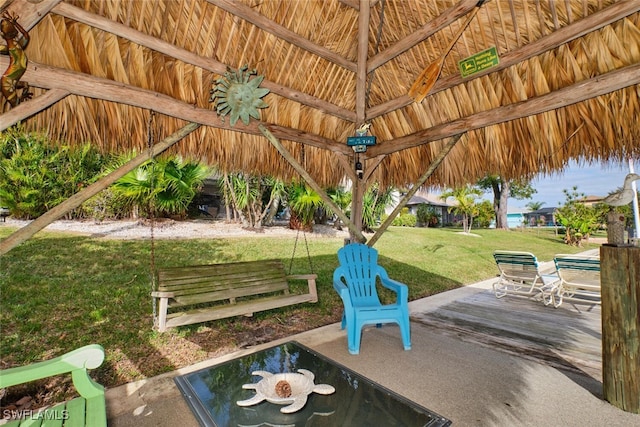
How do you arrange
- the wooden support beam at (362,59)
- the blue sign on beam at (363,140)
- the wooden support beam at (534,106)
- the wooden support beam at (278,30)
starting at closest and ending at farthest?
the wooden support beam at (534,106) → the wooden support beam at (278,30) → the wooden support beam at (362,59) → the blue sign on beam at (363,140)

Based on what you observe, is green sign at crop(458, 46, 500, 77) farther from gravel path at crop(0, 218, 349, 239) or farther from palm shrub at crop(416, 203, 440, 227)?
palm shrub at crop(416, 203, 440, 227)

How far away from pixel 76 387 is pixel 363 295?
111 inches

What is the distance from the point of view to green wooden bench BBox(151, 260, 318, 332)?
3086mm

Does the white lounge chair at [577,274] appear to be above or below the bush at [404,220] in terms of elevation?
below

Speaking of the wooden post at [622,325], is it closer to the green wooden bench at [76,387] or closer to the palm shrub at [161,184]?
the green wooden bench at [76,387]

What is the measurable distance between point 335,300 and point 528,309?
3.03 metres

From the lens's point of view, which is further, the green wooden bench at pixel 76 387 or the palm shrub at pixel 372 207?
the palm shrub at pixel 372 207

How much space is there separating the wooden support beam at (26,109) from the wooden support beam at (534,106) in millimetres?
3756

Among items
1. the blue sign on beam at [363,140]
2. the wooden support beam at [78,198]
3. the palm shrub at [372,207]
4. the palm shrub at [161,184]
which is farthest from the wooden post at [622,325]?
the palm shrub at [372,207]

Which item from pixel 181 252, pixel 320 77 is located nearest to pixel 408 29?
pixel 320 77


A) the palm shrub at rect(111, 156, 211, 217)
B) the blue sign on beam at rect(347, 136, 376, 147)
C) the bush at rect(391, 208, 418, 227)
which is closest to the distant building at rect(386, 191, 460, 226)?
the bush at rect(391, 208, 418, 227)

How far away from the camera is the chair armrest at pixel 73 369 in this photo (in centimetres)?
124

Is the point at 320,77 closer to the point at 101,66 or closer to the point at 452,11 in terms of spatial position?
the point at 452,11

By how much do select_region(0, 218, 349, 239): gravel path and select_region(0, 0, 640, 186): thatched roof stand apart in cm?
482
